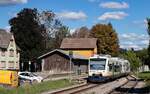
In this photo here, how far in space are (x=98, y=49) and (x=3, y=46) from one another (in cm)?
4135

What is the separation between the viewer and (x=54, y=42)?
130375mm

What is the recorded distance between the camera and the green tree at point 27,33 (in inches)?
4080

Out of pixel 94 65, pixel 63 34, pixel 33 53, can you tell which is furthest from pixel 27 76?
pixel 63 34

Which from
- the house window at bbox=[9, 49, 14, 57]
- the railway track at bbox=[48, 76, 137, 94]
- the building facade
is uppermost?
the building facade

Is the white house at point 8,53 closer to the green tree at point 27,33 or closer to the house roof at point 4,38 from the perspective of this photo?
the house roof at point 4,38

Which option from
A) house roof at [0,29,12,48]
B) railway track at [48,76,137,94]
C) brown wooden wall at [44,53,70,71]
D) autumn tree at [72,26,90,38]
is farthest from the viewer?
autumn tree at [72,26,90,38]

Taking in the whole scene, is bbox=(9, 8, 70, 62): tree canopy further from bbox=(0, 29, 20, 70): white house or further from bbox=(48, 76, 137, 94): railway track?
bbox=(48, 76, 137, 94): railway track

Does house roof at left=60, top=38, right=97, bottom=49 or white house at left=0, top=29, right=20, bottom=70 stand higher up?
house roof at left=60, top=38, right=97, bottom=49

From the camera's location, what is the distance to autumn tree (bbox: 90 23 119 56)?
123 meters

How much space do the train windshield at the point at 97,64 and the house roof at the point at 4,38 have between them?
41.1m

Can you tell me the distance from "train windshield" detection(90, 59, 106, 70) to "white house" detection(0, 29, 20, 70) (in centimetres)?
4075

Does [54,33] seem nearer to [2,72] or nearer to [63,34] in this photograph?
[63,34]

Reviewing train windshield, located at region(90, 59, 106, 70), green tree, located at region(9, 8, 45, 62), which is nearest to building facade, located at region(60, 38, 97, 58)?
green tree, located at region(9, 8, 45, 62)

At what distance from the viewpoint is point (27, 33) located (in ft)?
343
